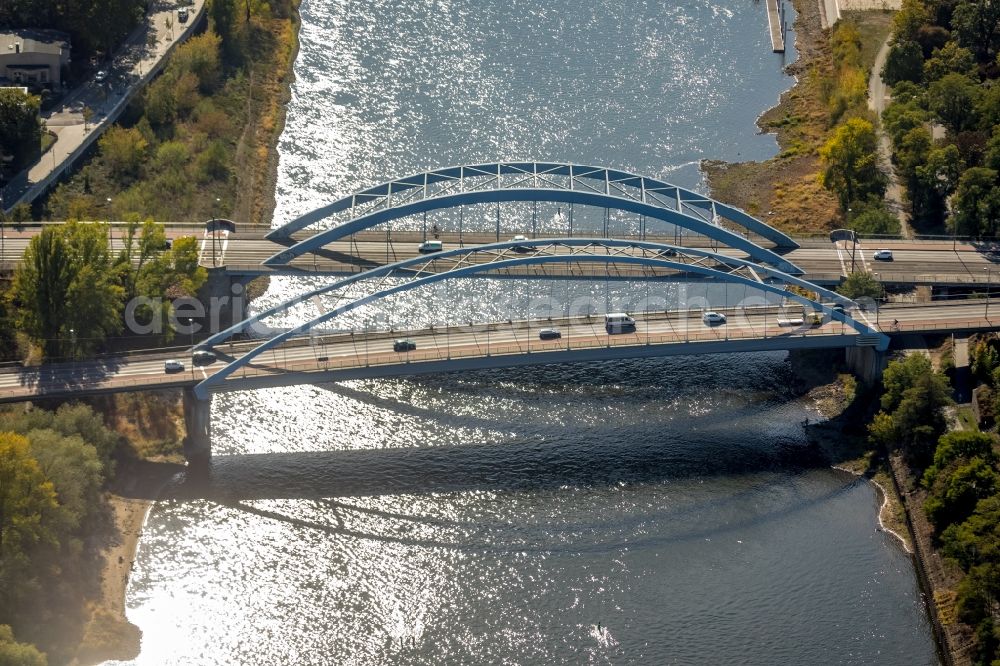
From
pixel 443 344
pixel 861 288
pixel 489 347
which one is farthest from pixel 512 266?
pixel 861 288

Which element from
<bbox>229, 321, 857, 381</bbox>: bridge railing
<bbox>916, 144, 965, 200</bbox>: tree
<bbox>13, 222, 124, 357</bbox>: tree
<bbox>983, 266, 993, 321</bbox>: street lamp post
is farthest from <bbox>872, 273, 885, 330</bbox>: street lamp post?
<bbox>13, 222, 124, 357</bbox>: tree

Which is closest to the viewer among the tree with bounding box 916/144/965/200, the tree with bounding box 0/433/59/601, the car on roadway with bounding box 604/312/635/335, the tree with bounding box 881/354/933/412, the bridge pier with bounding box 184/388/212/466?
the tree with bounding box 0/433/59/601

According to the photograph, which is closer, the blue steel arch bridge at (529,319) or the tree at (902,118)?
the blue steel arch bridge at (529,319)

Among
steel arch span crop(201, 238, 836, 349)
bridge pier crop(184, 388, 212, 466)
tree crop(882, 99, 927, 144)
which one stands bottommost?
bridge pier crop(184, 388, 212, 466)

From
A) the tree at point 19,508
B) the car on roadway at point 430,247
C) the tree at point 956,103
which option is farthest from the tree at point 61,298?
the tree at point 956,103

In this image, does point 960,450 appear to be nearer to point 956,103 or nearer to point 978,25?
point 956,103

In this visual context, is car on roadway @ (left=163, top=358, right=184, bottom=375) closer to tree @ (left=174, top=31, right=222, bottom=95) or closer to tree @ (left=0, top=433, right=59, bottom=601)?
tree @ (left=0, top=433, right=59, bottom=601)

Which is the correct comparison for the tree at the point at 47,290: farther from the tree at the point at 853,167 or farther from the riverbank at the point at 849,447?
the tree at the point at 853,167
